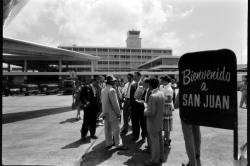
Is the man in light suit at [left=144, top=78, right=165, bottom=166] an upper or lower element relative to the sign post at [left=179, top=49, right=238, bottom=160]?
lower

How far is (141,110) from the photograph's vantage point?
619 cm

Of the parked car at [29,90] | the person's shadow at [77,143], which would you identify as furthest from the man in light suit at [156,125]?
the parked car at [29,90]

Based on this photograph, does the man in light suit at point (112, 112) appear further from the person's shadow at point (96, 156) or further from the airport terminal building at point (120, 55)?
the airport terminal building at point (120, 55)

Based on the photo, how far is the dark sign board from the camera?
7.67 ft

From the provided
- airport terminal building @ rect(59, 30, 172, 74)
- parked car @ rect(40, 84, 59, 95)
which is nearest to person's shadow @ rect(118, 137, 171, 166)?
parked car @ rect(40, 84, 59, 95)

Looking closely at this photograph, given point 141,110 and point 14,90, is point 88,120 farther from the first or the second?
point 14,90

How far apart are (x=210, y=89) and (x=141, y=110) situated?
12.4 ft

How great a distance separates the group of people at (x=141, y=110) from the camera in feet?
14.2

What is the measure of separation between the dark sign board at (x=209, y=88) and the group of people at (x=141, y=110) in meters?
1.44

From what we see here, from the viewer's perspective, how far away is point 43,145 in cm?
605

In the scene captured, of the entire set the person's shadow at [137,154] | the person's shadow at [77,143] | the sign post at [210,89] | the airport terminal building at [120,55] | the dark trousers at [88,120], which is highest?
the airport terminal building at [120,55]

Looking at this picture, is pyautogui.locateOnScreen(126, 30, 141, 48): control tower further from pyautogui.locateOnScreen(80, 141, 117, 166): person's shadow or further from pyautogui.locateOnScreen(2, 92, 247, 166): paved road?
pyautogui.locateOnScreen(80, 141, 117, 166): person's shadow

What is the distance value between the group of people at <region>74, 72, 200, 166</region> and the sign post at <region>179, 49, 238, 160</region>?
1442mm

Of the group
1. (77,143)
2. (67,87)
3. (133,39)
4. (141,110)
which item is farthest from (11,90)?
(133,39)
